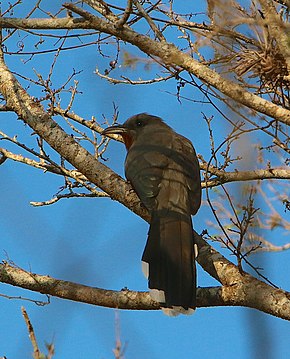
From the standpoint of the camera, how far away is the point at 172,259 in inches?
185

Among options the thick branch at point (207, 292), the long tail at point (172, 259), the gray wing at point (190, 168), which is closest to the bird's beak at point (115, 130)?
the gray wing at point (190, 168)

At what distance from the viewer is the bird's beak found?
6.45 meters

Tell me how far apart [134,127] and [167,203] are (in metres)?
1.81

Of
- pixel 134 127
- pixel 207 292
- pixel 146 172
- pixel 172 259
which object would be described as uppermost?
pixel 134 127

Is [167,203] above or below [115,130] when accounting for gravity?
below

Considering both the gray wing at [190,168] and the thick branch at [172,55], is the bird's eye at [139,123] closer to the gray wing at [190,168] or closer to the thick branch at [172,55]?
the gray wing at [190,168]

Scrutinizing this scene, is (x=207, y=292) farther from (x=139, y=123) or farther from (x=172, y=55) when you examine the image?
(x=139, y=123)

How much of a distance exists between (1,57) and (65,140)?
1027 mm

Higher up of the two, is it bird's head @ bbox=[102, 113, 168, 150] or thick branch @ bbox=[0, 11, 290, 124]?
bird's head @ bbox=[102, 113, 168, 150]

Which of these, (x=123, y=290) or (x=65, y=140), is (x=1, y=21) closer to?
(x=65, y=140)

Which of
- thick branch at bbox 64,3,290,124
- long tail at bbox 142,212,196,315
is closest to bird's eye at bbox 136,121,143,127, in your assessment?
long tail at bbox 142,212,196,315

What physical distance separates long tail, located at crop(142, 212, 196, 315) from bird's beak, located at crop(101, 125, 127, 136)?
1533 millimetres

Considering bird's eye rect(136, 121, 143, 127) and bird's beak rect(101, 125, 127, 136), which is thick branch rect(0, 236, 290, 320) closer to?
bird's beak rect(101, 125, 127, 136)

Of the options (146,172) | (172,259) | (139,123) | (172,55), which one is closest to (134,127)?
(139,123)
